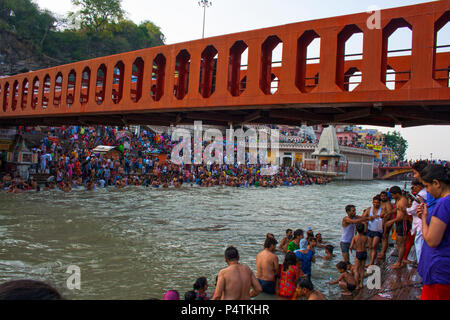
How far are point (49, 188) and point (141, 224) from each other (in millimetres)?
12879

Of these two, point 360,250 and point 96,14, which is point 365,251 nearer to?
point 360,250

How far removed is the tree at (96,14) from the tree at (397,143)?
92.3 metres

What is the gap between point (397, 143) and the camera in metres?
119

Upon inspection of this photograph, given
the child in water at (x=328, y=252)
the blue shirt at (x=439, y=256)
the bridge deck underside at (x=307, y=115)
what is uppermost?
the bridge deck underside at (x=307, y=115)

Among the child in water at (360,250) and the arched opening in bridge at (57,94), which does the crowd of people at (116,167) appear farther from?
the child in water at (360,250)

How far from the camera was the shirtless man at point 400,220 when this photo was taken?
8.17 meters

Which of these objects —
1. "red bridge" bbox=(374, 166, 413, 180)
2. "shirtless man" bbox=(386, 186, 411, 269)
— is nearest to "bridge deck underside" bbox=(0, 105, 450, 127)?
"shirtless man" bbox=(386, 186, 411, 269)

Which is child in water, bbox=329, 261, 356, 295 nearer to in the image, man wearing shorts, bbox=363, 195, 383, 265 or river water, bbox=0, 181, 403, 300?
river water, bbox=0, 181, 403, 300

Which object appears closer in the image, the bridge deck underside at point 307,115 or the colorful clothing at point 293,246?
the colorful clothing at point 293,246

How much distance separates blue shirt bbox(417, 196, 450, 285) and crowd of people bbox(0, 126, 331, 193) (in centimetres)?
2521

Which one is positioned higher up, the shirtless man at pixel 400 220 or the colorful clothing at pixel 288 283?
the shirtless man at pixel 400 220

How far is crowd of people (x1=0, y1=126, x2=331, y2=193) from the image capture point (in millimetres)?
27766

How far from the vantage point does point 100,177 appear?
30.8m

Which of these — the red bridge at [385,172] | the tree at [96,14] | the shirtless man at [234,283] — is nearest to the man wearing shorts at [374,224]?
the shirtless man at [234,283]
